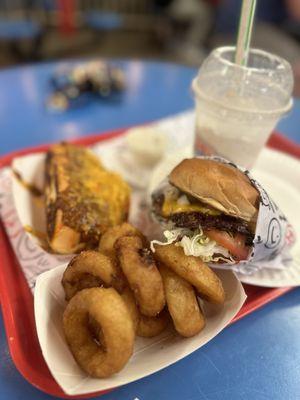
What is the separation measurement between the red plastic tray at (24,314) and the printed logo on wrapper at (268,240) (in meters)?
0.08

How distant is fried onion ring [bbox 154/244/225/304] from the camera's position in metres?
0.93

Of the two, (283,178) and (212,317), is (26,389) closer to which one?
(212,317)

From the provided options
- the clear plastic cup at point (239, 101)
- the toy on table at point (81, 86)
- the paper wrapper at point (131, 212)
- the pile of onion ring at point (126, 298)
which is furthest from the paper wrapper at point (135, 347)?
the toy on table at point (81, 86)

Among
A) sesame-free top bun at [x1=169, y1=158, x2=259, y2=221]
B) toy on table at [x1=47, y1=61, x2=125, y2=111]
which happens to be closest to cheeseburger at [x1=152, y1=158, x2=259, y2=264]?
sesame-free top bun at [x1=169, y1=158, x2=259, y2=221]

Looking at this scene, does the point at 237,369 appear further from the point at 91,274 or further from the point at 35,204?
the point at 35,204

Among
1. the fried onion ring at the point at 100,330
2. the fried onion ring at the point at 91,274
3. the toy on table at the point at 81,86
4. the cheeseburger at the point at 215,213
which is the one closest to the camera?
the fried onion ring at the point at 100,330

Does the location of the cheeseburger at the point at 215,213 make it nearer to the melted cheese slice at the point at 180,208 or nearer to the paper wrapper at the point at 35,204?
the melted cheese slice at the point at 180,208

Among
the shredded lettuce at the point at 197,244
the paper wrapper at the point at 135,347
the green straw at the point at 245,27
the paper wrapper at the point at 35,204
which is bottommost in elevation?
the paper wrapper at the point at 35,204

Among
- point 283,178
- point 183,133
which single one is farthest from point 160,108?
point 283,178

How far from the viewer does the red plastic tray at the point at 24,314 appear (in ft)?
2.95

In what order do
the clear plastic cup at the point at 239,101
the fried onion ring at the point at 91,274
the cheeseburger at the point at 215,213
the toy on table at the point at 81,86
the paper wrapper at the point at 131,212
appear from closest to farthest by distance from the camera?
the fried onion ring at the point at 91,274
the cheeseburger at the point at 215,213
the paper wrapper at the point at 131,212
the clear plastic cup at the point at 239,101
the toy on table at the point at 81,86

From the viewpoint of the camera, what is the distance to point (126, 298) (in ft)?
3.01

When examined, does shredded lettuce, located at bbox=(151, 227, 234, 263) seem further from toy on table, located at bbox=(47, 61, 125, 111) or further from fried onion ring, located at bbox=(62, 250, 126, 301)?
toy on table, located at bbox=(47, 61, 125, 111)

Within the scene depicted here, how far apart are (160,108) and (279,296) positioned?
4.06 ft
